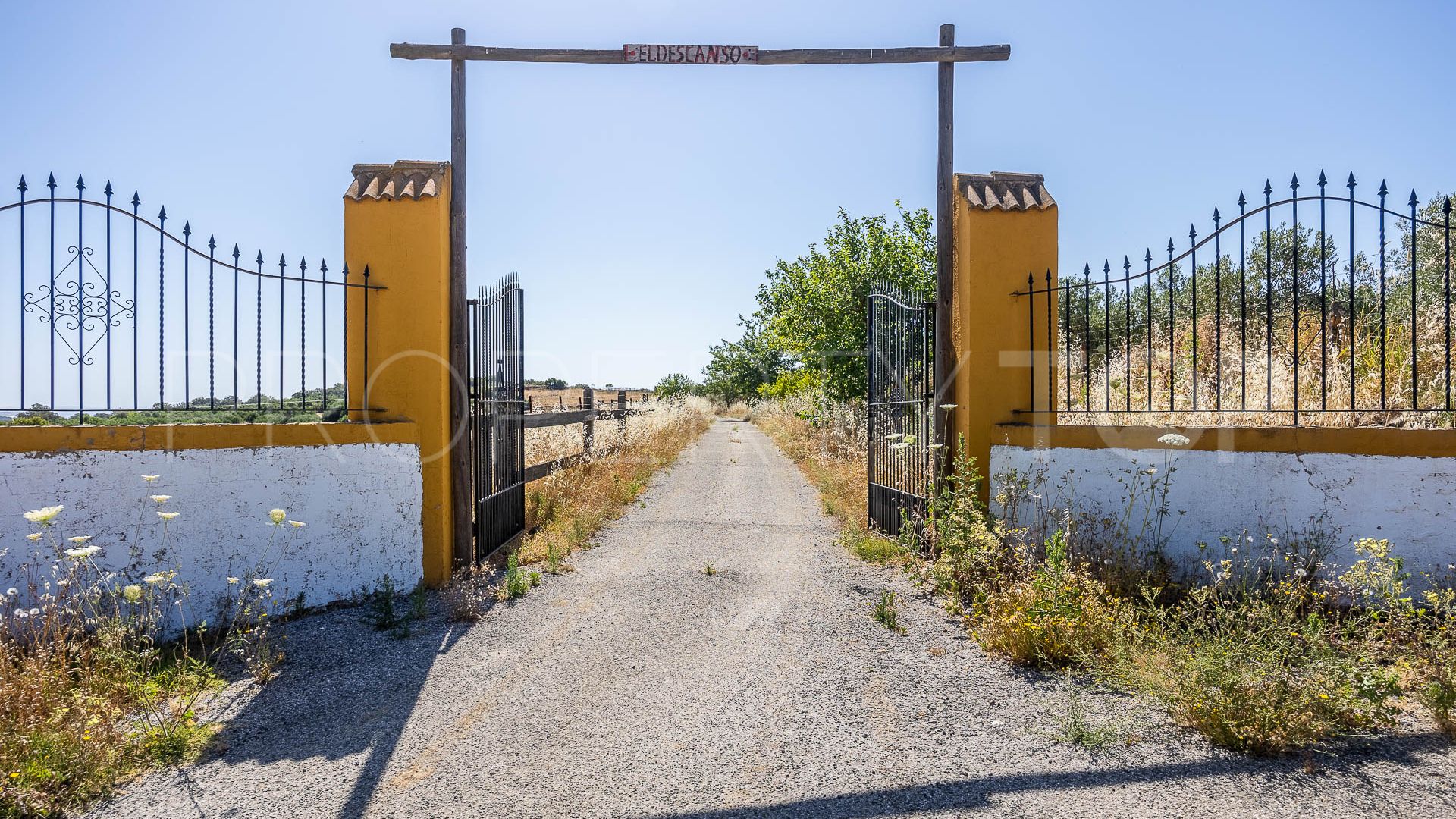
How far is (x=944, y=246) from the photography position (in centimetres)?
709

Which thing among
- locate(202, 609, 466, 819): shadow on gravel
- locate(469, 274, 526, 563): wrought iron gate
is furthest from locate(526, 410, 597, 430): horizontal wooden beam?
locate(202, 609, 466, 819): shadow on gravel

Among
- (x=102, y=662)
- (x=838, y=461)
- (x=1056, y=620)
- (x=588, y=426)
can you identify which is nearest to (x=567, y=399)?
(x=588, y=426)

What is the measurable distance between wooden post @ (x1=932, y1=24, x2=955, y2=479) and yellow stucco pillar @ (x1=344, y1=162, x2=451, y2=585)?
447cm

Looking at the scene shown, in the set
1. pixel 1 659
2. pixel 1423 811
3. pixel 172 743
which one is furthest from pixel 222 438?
pixel 1423 811

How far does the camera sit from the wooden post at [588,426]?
14.0 meters

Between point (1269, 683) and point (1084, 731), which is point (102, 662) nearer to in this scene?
point (1084, 731)

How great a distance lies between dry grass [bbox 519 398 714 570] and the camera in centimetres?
805

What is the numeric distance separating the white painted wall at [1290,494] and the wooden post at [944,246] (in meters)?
1.27

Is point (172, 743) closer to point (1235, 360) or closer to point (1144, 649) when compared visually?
point (1144, 649)

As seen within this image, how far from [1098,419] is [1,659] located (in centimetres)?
884

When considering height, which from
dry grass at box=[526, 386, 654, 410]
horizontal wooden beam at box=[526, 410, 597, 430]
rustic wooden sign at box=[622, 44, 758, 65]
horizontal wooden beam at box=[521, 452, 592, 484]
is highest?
rustic wooden sign at box=[622, 44, 758, 65]

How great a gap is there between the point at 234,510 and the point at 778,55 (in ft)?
19.1

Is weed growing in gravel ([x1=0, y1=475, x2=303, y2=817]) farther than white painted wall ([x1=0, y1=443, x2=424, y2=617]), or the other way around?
white painted wall ([x1=0, y1=443, x2=424, y2=617])

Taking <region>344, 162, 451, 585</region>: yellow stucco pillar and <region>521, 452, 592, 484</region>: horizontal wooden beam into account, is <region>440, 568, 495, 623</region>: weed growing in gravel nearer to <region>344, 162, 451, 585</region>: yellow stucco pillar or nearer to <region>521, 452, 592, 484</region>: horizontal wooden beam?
<region>344, 162, 451, 585</region>: yellow stucco pillar
